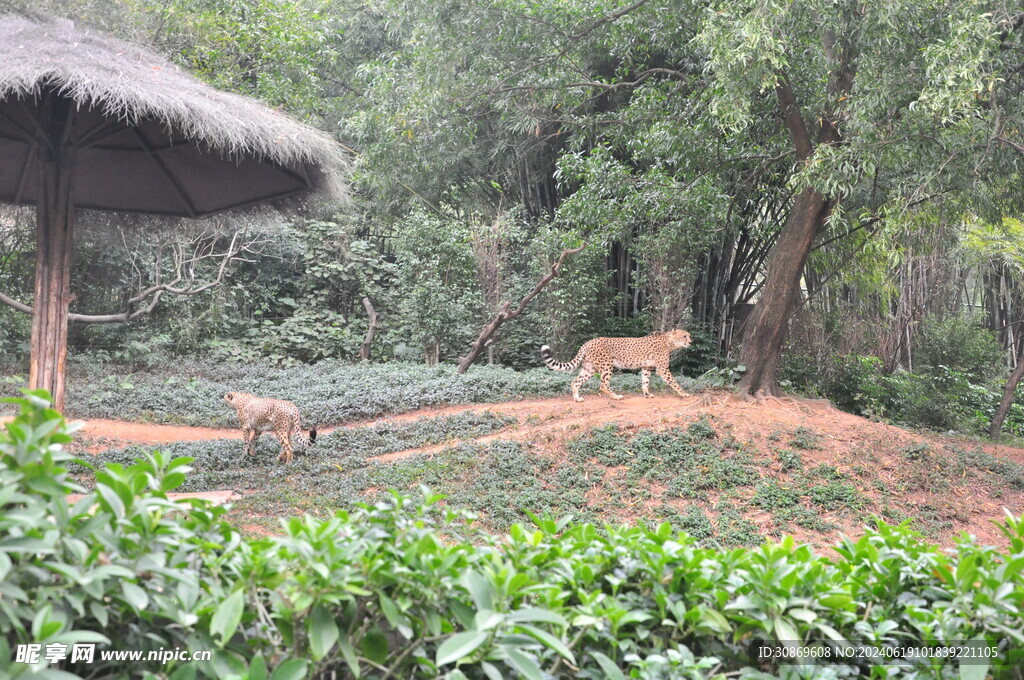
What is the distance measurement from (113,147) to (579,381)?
5324mm

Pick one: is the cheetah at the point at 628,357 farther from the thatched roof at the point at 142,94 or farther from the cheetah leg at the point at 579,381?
the thatched roof at the point at 142,94

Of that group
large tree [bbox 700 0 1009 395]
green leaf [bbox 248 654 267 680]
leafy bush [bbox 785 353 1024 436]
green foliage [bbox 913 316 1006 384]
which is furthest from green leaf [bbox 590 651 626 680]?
green foliage [bbox 913 316 1006 384]

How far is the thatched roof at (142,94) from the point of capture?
5.57 metres

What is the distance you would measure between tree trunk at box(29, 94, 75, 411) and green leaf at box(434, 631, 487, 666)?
5.88 metres

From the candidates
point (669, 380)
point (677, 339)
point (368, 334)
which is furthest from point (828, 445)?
point (368, 334)

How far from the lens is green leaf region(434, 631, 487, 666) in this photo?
4.67 ft

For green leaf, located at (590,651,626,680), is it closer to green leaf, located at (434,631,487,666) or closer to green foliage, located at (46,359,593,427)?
green leaf, located at (434,631,487,666)

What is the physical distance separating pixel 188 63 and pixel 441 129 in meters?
4.82

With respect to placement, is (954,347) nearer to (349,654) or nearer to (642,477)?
(642,477)

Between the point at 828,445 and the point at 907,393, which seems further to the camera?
the point at 907,393

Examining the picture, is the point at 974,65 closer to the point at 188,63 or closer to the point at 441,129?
the point at 441,129

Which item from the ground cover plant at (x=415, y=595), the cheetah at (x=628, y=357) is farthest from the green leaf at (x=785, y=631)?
the cheetah at (x=628, y=357)

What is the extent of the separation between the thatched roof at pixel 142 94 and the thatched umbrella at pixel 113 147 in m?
0.01

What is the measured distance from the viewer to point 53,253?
6.50 metres
